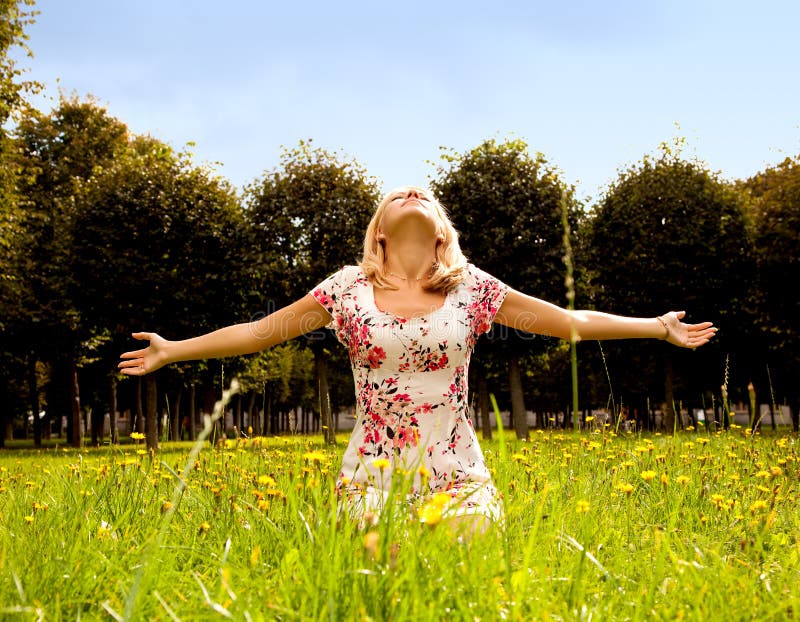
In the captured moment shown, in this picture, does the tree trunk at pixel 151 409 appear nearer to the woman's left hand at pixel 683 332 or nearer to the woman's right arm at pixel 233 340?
the woman's right arm at pixel 233 340

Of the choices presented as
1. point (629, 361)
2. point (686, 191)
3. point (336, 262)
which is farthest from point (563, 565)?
point (629, 361)

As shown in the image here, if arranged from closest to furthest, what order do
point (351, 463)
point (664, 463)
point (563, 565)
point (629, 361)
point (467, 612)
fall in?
point (467, 612)
point (563, 565)
point (351, 463)
point (664, 463)
point (629, 361)

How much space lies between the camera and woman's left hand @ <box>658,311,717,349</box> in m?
4.35

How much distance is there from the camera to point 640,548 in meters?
3.56

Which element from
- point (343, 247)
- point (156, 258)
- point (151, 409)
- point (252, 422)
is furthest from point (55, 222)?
point (252, 422)

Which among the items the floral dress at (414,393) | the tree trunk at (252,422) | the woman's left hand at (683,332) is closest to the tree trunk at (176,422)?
the tree trunk at (252,422)

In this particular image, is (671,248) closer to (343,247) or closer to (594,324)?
(343,247)

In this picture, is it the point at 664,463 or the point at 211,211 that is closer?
the point at 664,463

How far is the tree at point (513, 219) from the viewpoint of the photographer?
2062cm

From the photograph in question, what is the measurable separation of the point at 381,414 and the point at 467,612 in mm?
2104

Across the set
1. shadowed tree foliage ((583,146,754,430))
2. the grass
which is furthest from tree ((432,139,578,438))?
the grass

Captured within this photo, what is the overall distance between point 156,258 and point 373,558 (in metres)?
20.5

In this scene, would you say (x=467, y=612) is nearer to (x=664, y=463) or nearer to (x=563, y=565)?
(x=563, y=565)

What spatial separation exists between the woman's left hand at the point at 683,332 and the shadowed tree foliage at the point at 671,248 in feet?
59.7
